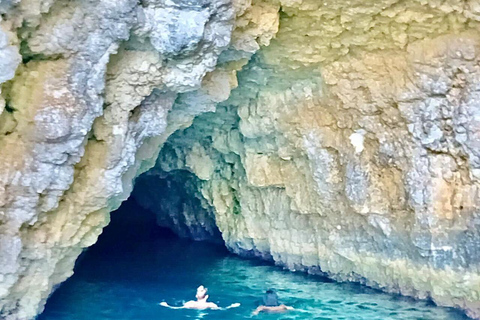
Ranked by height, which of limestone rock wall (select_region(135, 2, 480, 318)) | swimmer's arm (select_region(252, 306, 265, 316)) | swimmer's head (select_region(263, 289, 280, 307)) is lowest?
swimmer's arm (select_region(252, 306, 265, 316))

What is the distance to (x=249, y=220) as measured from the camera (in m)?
11.3

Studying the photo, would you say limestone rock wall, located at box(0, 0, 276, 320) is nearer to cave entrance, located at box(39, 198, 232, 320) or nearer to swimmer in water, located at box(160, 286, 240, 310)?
cave entrance, located at box(39, 198, 232, 320)

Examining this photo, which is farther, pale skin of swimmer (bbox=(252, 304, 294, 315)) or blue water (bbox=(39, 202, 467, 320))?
pale skin of swimmer (bbox=(252, 304, 294, 315))

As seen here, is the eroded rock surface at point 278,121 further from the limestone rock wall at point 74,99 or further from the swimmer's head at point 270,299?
the swimmer's head at point 270,299

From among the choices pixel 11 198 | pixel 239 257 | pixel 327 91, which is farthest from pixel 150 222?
pixel 11 198

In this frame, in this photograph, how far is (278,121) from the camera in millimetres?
9617

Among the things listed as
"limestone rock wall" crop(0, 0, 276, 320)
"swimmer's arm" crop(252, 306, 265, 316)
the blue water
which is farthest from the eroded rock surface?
"swimmer's arm" crop(252, 306, 265, 316)

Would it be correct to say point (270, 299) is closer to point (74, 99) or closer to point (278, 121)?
point (278, 121)

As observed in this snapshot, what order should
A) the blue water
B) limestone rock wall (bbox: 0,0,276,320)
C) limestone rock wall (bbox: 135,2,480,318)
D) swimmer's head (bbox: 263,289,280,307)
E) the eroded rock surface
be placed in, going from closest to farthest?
limestone rock wall (bbox: 0,0,276,320) → the eroded rock surface → limestone rock wall (bbox: 135,2,480,318) → the blue water → swimmer's head (bbox: 263,289,280,307)

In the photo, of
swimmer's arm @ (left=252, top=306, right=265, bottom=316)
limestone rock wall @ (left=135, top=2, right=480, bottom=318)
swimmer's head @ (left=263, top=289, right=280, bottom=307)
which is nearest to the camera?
limestone rock wall @ (left=135, top=2, right=480, bottom=318)

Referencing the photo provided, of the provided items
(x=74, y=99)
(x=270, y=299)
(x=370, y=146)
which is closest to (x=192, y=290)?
(x=270, y=299)

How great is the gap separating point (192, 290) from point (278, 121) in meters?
3.04

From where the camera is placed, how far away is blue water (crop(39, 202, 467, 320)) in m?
8.56

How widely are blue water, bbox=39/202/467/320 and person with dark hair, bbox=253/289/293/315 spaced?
0.49 feet
